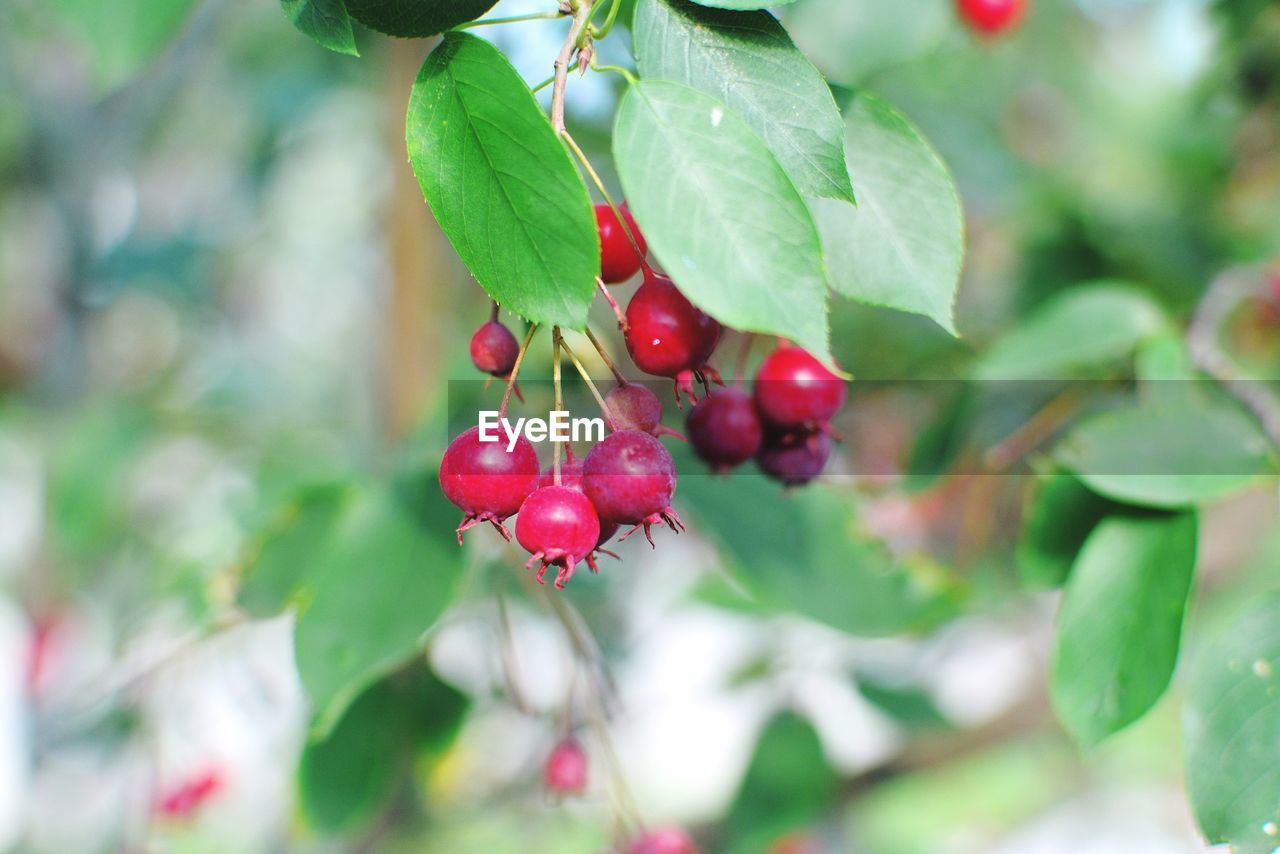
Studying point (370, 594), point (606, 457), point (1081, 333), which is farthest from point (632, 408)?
point (1081, 333)

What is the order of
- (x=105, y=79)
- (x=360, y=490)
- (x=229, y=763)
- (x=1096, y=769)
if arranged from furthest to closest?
A: (x=1096, y=769), (x=229, y=763), (x=360, y=490), (x=105, y=79)

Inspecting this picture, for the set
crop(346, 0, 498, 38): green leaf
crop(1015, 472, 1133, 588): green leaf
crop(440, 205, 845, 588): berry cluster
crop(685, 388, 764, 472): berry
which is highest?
crop(346, 0, 498, 38): green leaf

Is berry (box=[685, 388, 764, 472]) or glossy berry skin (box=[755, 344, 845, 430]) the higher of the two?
glossy berry skin (box=[755, 344, 845, 430])

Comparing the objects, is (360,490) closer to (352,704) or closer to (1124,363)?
(352,704)

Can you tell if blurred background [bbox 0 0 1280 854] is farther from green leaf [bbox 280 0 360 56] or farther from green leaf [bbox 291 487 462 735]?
green leaf [bbox 280 0 360 56]

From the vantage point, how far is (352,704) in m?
0.85

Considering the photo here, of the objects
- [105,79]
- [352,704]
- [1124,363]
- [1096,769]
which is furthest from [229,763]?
[1096,769]

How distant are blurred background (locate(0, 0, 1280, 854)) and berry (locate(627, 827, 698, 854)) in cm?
3

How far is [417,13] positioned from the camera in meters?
0.39

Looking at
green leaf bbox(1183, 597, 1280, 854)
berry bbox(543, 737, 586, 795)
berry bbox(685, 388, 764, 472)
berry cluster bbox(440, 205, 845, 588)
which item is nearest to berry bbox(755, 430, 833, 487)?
berry bbox(685, 388, 764, 472)

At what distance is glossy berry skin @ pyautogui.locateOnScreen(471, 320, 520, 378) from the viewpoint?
0.44m

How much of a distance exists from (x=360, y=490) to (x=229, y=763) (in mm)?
797

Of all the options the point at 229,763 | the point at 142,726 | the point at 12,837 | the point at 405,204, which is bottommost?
the point at 12,837

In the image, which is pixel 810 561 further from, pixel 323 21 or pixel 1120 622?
pixel 323 21
